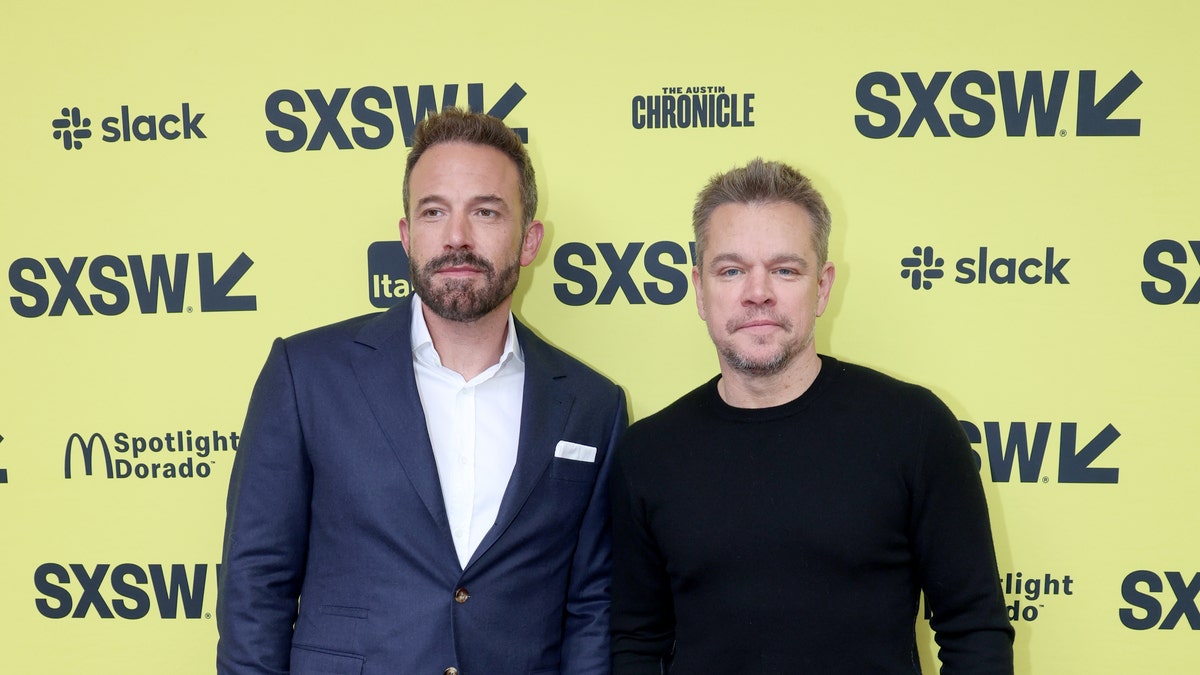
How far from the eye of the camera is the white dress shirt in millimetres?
1823

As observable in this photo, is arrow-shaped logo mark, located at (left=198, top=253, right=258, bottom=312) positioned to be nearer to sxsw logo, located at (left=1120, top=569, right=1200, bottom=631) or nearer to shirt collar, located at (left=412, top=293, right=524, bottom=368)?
shirt collar, located at (left=412, top=293, right=524, bottom=368)

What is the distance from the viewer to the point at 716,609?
1714mm

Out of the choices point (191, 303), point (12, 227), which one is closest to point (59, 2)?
point (12, 227)

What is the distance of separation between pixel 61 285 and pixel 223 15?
33.4 inches

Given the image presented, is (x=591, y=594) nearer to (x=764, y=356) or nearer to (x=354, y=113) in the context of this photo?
(x=764, y=356)

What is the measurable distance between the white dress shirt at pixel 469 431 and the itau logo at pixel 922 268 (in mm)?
1063

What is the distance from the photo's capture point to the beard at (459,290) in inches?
72.4

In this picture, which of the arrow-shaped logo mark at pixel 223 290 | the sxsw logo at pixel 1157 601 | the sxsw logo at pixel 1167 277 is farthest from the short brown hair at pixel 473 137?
the sxsw logo at pixel 1157 601

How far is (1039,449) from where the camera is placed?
230cm

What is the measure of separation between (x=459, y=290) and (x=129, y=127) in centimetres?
120

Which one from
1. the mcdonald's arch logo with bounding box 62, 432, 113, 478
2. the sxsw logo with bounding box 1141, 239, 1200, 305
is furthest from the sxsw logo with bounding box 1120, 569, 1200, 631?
the mcdonald's arch logo with bounding box 62, 432, 113, 478

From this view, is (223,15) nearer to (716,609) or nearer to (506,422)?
(506,422)

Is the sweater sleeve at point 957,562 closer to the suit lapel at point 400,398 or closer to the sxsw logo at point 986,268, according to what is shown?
the sxsw logo at point 986,268

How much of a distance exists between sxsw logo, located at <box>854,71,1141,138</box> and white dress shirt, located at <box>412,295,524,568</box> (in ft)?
3.80
